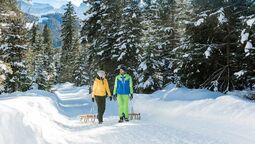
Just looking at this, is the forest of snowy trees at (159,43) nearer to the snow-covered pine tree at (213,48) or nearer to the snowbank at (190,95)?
the snow-covered pine tree at (213,48)

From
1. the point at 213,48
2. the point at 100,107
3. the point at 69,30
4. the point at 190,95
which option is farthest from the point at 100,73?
the point at 69,30

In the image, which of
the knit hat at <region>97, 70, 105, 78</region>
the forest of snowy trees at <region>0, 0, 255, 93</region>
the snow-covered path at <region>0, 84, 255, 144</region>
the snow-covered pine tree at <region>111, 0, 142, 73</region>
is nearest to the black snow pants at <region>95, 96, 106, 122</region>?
the knit hat at <region>97, 70, 105, 78</region>

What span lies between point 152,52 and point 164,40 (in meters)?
5.18

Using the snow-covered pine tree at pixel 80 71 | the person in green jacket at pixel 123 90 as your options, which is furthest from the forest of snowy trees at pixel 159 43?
the snow-covered pine tree at pixel 80 71

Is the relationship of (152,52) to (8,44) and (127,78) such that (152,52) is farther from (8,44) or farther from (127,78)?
(127,78)

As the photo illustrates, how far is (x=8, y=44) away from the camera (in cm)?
3634

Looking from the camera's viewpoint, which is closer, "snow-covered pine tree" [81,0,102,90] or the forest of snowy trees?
the forest of snowy trees

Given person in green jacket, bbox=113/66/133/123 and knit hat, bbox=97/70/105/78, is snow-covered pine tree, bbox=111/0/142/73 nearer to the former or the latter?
knit hat, bbox=97/70/105/78

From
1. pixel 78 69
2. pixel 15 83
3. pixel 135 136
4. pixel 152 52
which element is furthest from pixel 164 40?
pixel 78 69

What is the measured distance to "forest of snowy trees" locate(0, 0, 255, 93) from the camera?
20.3 meters

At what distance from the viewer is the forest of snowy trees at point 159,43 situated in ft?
66.5

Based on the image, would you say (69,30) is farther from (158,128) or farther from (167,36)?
(158,128)

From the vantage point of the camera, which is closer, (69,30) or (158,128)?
(158,128)

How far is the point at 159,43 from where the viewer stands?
116ft
